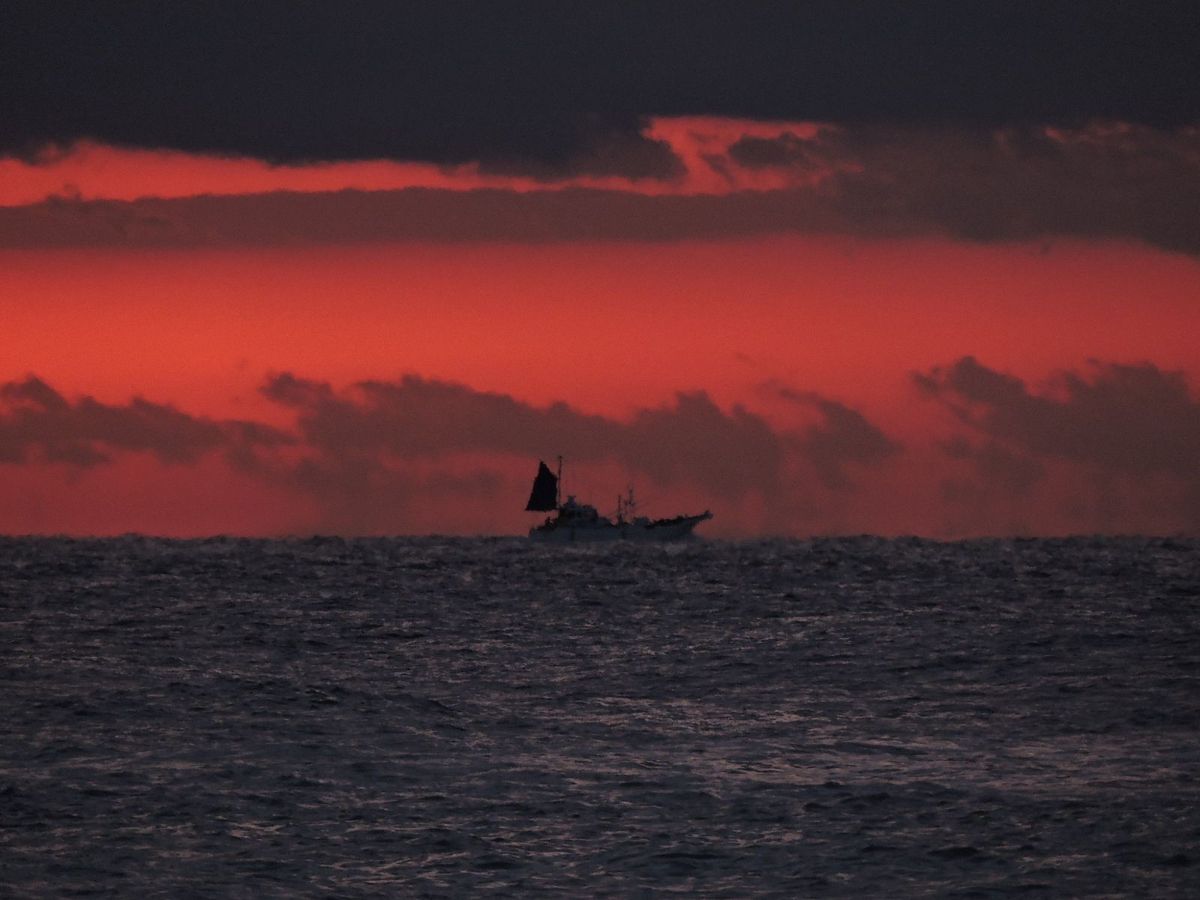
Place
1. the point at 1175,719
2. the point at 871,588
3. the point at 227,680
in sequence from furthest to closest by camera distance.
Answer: the point at 871,588 < the point at 227,680 < the point at 1175,719

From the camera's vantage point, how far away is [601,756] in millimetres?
47000

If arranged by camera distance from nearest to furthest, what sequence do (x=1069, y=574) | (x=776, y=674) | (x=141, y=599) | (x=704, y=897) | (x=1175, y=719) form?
(x=704, y=897) → (x=1175, y=719) → (x=776, y=674) → (x=141, y=599) → (x=1069, y=574)

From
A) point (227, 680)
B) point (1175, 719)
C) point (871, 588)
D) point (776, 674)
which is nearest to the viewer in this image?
point (1175, 719)

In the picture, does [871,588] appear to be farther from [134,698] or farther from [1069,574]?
[134,698]

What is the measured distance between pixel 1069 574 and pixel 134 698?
11100cm

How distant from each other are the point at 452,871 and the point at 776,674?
38.8 metres

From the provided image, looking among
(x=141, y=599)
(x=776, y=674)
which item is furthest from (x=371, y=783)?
(x=141, y=599)

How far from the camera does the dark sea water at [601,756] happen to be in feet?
111

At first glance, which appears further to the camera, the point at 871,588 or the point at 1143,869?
the point at 871,588

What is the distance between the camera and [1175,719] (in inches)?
2100

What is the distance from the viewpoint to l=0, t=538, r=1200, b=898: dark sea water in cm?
3369

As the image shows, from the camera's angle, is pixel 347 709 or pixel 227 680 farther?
pixel 227 680

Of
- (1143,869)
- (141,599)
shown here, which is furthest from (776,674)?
(141,599)

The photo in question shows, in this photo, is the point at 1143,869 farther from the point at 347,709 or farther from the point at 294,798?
the point at 347,709
